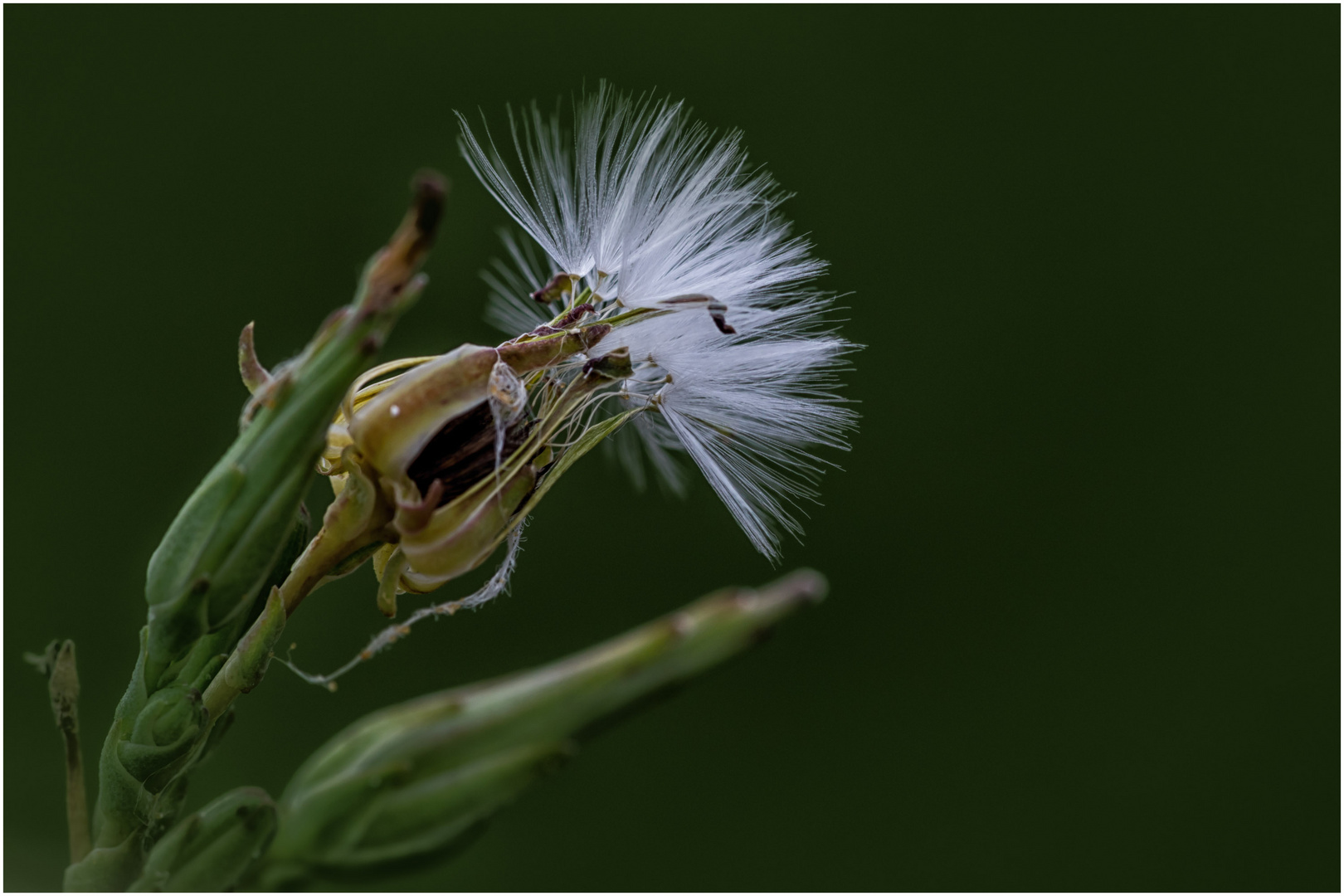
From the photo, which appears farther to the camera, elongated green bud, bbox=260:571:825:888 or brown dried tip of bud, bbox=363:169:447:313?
brown dried tip of bud, bbox=363:169:447:313

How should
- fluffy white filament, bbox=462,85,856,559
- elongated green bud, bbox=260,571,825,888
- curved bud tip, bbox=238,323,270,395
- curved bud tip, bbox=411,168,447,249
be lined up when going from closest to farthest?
1. elongated green bud, bbox=260,571,825,888
2. curved bud tip, bbox=411,168,447,249
3. curved bud tip, bbox=238,323,270,395
4. fluffy white filament, bbox=462,85,856,559

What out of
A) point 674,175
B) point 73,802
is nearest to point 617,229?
point 674,175

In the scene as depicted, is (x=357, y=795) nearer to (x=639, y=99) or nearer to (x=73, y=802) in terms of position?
(x=73, y=802)

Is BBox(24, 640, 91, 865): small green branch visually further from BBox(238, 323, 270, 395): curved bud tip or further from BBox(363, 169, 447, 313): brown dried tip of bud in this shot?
BBox(363, 169, 447, 313): brown dried tip of bud

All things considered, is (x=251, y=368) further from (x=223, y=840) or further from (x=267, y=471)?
(x=223, y=840)

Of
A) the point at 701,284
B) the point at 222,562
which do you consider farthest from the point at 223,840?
the point at 701,284

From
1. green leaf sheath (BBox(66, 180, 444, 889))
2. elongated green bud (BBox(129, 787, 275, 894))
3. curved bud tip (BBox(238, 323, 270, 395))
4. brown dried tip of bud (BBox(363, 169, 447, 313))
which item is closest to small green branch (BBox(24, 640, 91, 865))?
green leaf sheath (BBox(66, 180, 444, 889))

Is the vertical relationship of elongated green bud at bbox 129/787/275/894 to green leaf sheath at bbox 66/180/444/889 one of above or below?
below

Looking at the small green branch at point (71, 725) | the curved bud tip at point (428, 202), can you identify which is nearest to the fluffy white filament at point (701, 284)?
the curved bud tip at point (428, 202)
